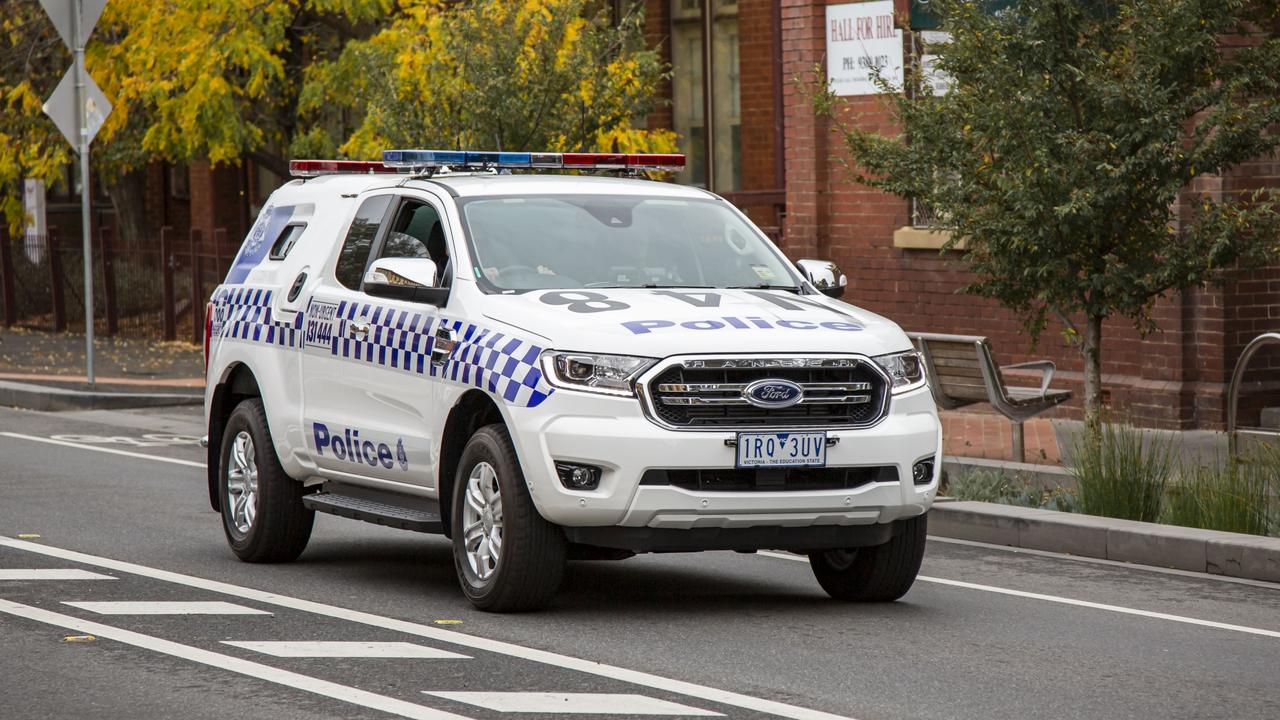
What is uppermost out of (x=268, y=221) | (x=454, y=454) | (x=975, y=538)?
(x=268, y=221)

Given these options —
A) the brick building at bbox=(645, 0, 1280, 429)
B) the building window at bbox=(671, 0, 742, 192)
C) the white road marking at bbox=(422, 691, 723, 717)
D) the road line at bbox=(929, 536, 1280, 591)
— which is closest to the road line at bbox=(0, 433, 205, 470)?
the brick building at bbox=(645, 0, 1280, 429)

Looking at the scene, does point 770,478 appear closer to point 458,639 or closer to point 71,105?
point 458,639

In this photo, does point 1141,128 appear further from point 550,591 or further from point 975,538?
point 550,591

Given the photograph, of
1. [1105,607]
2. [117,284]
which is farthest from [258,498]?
[117,284]

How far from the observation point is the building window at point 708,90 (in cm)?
2278

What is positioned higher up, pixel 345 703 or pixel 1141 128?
pixel 1141 128

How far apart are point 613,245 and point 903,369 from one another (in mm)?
1489

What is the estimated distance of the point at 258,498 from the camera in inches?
410

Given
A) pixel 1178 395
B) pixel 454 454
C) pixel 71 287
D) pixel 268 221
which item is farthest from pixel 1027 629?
pixel 71 287

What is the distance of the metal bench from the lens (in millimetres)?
13875

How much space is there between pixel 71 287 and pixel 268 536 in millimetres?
20654

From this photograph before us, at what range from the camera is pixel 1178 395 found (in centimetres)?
1606

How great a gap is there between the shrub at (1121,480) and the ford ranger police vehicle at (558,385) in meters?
2.57

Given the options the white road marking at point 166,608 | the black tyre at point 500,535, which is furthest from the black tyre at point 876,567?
the white road marking at point 166,608
